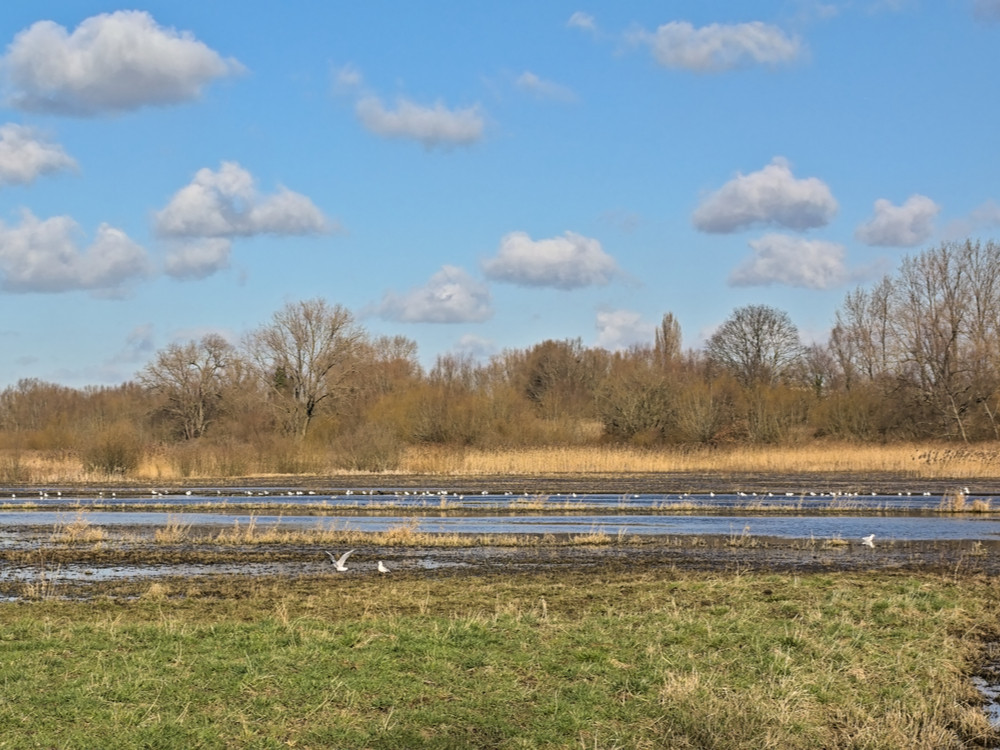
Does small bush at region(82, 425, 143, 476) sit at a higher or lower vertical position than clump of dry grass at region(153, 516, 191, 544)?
higher

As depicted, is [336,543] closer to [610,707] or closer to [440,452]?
[610,707]

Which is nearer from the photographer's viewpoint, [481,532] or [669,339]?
[481,532]

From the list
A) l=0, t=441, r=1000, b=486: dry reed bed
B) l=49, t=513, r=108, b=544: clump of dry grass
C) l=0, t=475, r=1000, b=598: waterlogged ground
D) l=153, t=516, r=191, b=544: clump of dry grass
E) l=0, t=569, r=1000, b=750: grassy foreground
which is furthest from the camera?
l=0, t=441, r=1000, b=486: dry reed bed

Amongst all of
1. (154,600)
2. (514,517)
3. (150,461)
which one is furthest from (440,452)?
(154,600)

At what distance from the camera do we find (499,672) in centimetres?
1145

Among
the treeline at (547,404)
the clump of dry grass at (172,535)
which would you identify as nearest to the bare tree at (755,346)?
the treeline at (547,404)

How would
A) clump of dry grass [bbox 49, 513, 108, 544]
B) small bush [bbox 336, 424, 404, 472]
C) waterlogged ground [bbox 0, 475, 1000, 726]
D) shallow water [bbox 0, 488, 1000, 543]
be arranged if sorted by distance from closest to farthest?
waterlogged ground [bbox 0, 475, 1000, 726], clump of dry grass [bbox 49, 513, 108, 544], shallow water [bbox 0, 488, 1000, 543], small bush [bbox 336, 424, 404, 472]

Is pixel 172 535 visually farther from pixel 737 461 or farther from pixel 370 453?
pixel 737 461

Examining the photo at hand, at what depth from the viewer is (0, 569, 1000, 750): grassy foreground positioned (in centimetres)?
970

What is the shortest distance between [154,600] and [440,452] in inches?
1933

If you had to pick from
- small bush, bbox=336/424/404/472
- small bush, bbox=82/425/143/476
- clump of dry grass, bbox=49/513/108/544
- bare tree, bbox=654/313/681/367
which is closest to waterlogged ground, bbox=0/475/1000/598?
clump of dry grass, bbox=49/513/108/544

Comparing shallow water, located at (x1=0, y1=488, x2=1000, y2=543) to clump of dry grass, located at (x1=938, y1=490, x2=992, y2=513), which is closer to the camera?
shallow water, located at (x1=0, y1=488, x2=1000, y2=543)

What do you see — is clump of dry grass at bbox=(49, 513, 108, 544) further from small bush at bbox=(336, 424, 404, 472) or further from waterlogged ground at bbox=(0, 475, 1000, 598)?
small bush at bbox=(336, 424, 404, 472)

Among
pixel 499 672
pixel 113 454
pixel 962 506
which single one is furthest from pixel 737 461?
pixel 499 672
